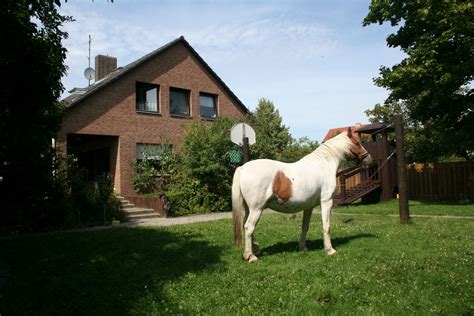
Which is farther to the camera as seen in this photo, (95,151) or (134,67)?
(95,151)

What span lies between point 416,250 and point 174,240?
5323 mm

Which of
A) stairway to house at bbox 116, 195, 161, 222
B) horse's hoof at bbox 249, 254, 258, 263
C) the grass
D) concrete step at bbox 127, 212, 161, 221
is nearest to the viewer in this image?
the grass

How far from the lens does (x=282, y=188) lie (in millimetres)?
7402

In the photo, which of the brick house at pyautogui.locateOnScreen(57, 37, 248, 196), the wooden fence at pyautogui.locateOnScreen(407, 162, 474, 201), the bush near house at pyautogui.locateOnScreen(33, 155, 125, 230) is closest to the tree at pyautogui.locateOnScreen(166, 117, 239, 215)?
the brick house at pyautogui.locateOnScreen(57, 37, 248, 196)

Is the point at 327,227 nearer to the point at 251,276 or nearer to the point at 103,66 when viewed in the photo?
the point at 251,276

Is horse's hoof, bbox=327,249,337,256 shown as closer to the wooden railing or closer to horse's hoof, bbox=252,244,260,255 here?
horse's hoof, bbox=252,244,260,255

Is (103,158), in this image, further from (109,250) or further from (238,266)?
(238,266)

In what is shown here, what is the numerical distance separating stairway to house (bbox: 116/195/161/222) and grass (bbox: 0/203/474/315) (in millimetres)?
7694

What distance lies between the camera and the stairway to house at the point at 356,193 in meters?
20.4

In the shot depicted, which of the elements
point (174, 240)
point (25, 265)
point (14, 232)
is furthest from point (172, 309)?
point (14, 232)

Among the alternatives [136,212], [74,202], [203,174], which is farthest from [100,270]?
[203,174]

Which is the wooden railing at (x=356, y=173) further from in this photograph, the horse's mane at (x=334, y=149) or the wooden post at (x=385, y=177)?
the horse's mane at (x=334, y=149)

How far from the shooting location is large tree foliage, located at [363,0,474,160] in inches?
681

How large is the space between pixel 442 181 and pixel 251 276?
20173 millimetres
